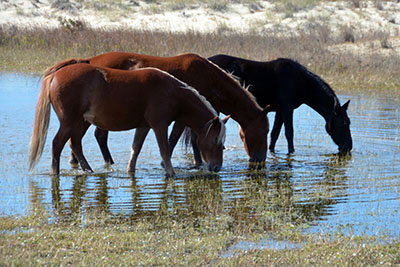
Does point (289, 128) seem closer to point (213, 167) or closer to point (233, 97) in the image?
point (233, 97)

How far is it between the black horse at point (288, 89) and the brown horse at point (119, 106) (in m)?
2.45

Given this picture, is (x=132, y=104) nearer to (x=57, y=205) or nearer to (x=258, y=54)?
(x=57, y=205)

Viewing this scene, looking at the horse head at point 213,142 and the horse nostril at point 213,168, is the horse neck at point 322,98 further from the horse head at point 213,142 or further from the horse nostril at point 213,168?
the horse nostril at point 213,168

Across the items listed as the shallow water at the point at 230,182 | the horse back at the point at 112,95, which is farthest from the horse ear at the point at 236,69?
the horse back at the point at 112,95

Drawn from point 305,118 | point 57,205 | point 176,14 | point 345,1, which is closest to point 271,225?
point 57,205

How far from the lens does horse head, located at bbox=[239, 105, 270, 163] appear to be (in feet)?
32.2

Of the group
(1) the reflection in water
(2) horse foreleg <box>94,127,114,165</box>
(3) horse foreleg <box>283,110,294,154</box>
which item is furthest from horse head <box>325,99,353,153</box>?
(2) horse foreleg <box>94,127,114,165</box>

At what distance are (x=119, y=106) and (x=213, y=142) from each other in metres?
1.39

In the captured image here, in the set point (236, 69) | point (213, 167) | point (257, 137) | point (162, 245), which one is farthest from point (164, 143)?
point (162, 245)

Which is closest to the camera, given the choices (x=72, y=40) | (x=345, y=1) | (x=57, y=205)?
(x=57, y=205)

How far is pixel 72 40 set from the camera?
21.5 m

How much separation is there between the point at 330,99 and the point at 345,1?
72.1ft

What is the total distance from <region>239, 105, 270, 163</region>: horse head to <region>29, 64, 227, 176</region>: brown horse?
1137mm

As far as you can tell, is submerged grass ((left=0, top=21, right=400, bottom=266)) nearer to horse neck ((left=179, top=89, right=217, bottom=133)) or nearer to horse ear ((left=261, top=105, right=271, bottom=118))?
horse neck ((left=179, top=89, right=217, bottom=133))
